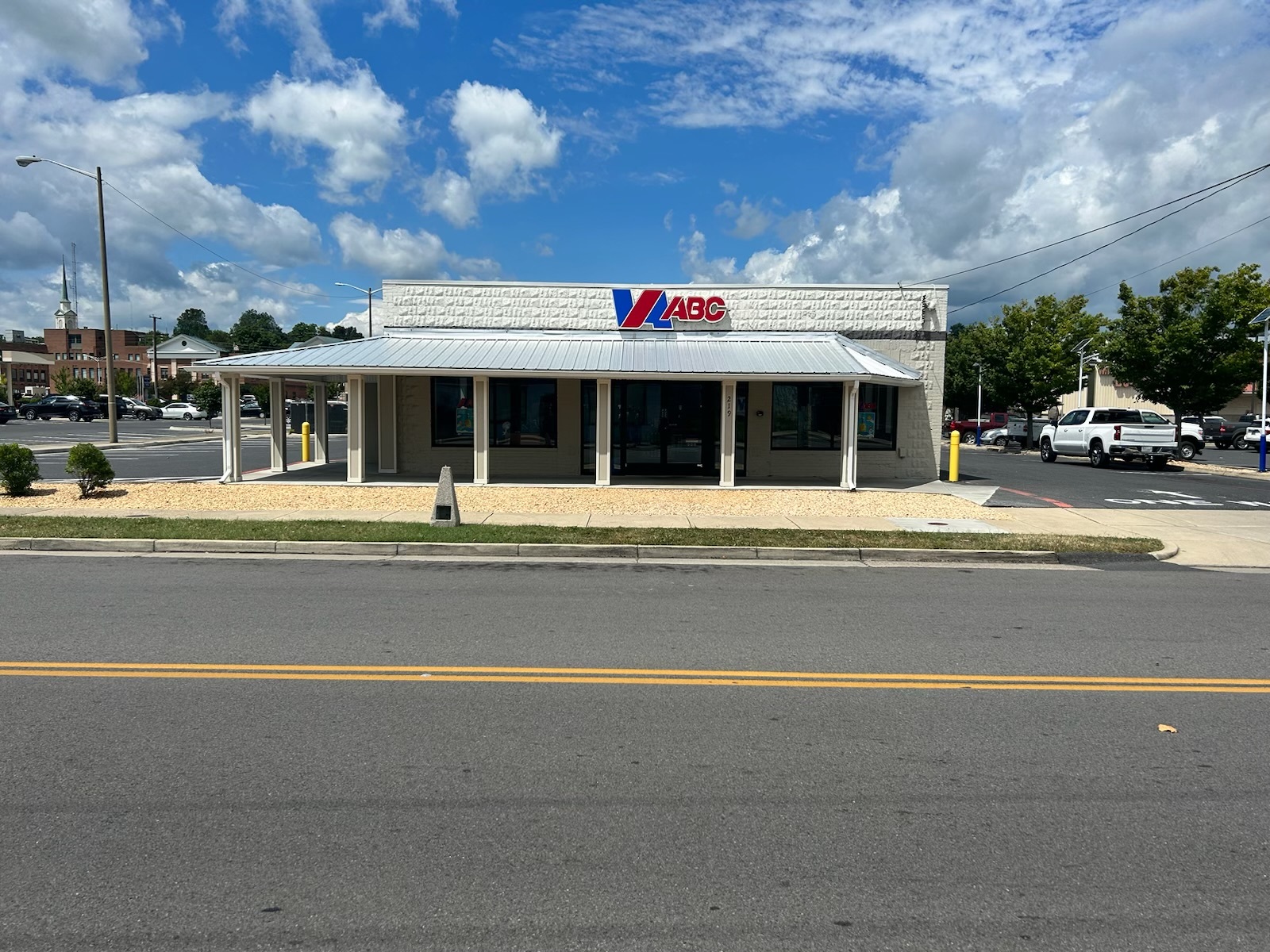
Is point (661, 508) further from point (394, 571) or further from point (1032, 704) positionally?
point (1032, 704)

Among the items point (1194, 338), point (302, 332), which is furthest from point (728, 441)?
point (302, 332)

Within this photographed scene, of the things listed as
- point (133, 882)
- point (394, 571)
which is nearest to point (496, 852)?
point (133, 882)

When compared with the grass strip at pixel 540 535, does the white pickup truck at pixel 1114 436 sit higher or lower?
higher

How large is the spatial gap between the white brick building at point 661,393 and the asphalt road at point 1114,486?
9.03 feet

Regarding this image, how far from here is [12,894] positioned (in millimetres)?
3285

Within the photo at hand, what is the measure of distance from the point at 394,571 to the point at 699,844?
7038 millimetres

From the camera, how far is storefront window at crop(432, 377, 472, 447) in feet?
66.4

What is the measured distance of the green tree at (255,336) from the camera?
145125 millimetres

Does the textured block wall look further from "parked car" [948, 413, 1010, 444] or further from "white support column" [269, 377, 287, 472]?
"parked car" [948, 413, 1010, 444]

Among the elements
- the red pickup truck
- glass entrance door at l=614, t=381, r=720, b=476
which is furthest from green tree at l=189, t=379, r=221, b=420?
the red pickup truck

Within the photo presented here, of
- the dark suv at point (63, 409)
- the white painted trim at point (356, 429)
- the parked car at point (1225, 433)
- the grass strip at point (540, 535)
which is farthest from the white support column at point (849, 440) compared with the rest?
the dark suv at point (63, 409)

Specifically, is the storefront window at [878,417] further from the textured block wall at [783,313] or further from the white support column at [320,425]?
the white support column at [320,425]

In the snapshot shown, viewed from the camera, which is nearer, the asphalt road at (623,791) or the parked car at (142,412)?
the asphalt road at (623,791)

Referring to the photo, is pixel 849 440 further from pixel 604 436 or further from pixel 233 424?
pixel 233 424
